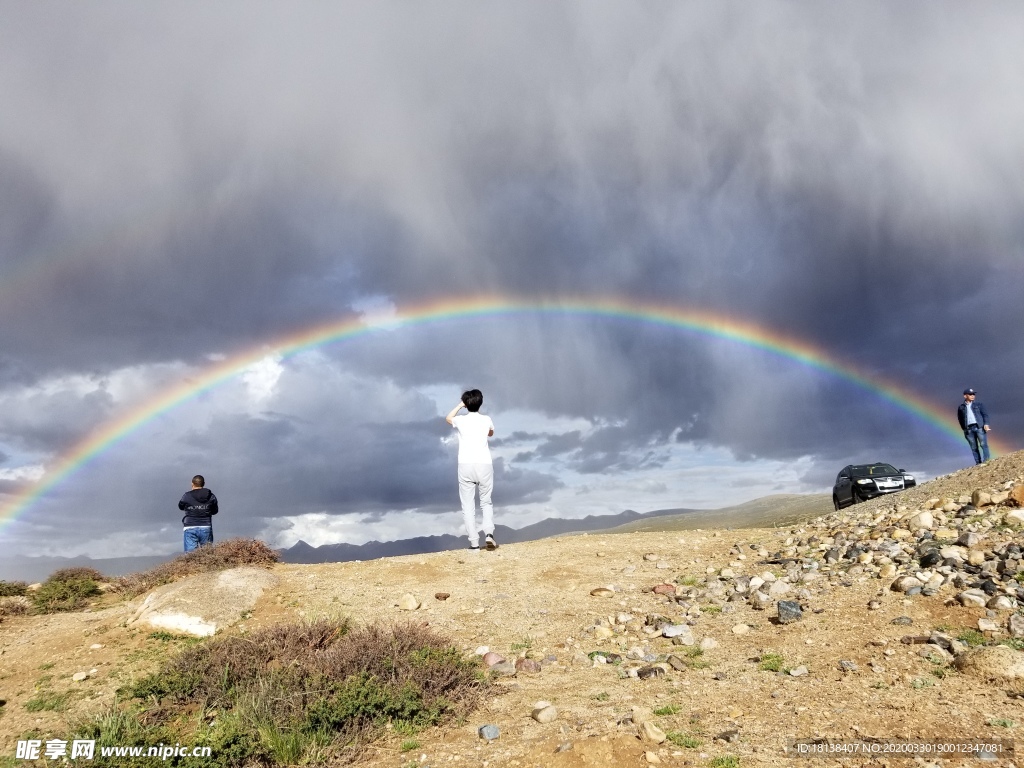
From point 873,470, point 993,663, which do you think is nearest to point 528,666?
point 993,663

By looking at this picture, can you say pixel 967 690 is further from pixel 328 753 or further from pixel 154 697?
pixel 154 697

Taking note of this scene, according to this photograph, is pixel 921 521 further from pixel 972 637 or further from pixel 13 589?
pixel 13 589

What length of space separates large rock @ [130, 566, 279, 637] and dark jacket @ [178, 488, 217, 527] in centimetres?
590

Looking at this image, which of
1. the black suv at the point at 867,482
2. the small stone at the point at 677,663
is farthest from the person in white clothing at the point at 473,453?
the black suv at the point at 867,482

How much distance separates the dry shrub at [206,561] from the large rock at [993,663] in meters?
14.8

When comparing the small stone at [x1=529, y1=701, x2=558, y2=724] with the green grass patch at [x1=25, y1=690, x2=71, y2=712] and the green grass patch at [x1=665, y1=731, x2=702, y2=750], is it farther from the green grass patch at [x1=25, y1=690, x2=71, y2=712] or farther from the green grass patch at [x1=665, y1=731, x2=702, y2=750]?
the green grass patch at [x1=25, y1=690, x2=71, y2=712]

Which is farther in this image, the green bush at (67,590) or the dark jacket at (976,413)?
the dark jacket at (976,413)

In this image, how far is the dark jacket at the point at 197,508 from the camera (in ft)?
63.9

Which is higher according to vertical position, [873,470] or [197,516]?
[197,516]

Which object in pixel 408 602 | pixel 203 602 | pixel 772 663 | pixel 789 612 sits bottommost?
pixel 772 663

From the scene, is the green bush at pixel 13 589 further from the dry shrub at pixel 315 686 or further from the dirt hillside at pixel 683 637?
the dry shrub at pixel 315 686

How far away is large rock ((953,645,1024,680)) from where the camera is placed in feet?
23.2

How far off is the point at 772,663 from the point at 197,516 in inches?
673

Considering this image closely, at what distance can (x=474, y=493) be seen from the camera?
16594 millimetres
